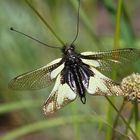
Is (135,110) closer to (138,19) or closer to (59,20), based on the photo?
(59,20)

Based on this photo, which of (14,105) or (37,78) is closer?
(37,78)

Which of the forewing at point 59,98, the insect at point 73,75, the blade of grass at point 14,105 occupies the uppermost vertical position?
the blade of grass at point 14,105

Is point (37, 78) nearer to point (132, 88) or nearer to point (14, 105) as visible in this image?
Result: point (132, 88)

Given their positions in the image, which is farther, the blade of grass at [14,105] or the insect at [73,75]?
the blade of grass at [14,105]

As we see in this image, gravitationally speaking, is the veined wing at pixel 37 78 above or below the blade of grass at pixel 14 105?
below

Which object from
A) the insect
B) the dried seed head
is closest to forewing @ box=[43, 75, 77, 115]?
the insect

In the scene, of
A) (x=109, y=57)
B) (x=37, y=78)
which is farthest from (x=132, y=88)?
(x=37, y=78)

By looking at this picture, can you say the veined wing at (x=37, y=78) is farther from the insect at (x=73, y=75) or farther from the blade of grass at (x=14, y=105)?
the blade of grass at (x=14, y=105)

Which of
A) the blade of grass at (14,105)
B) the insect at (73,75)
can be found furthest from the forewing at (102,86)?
the blade of grass at (14,105)
